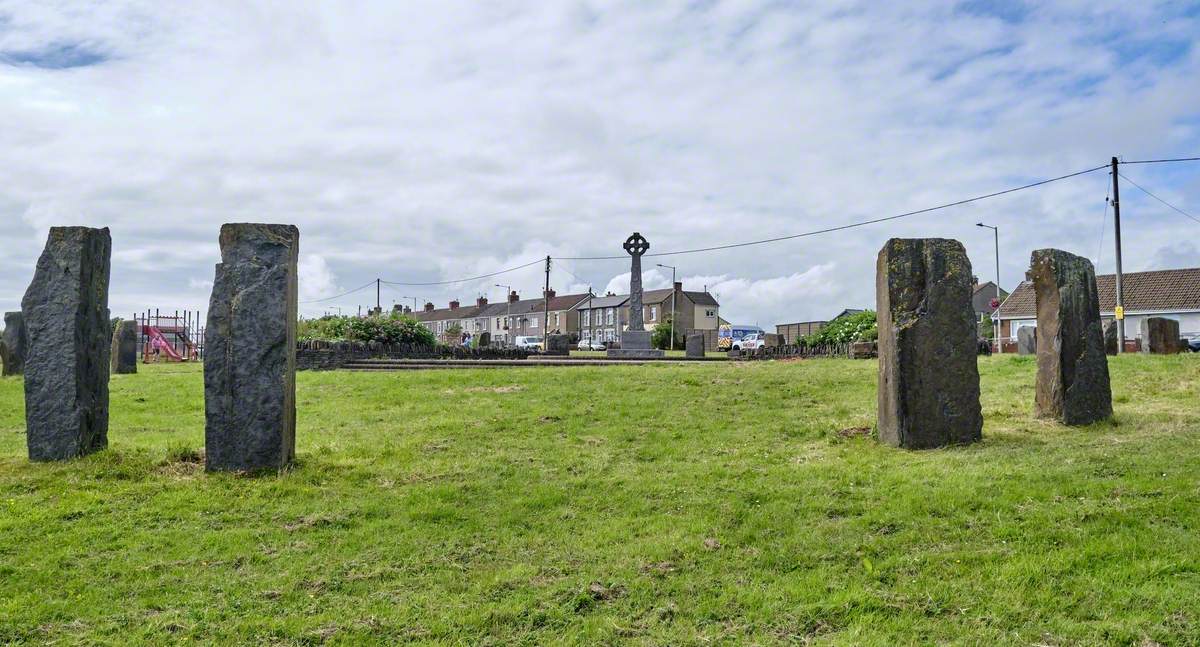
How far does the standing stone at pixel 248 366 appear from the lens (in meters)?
9.86

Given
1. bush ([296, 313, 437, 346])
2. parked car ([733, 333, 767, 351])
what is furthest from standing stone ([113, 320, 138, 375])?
parked car ([733, 333, 767, 351])

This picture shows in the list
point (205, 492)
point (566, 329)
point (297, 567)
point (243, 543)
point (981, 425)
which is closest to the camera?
point (297, 567)

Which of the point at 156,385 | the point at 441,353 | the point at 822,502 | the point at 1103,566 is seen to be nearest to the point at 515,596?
the point at 822,502

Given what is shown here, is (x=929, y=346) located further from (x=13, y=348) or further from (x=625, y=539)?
(x=13, y=348)

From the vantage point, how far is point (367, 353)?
30141 millimetres

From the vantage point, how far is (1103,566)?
6.31 m

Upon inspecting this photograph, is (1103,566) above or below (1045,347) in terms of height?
below

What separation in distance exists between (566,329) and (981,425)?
88512 millimetres

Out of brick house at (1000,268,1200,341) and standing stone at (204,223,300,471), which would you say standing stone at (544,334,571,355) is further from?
brick house at (1000,268,1200,341)

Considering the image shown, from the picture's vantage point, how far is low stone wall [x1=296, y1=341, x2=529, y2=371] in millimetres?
27578

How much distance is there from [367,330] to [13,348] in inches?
496

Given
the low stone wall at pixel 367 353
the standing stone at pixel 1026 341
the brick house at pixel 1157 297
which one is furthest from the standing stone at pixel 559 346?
the brick house at pixel 1157 297

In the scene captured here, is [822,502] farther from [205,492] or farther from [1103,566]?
[205,492]

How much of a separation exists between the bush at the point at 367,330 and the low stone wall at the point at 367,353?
1333mm
